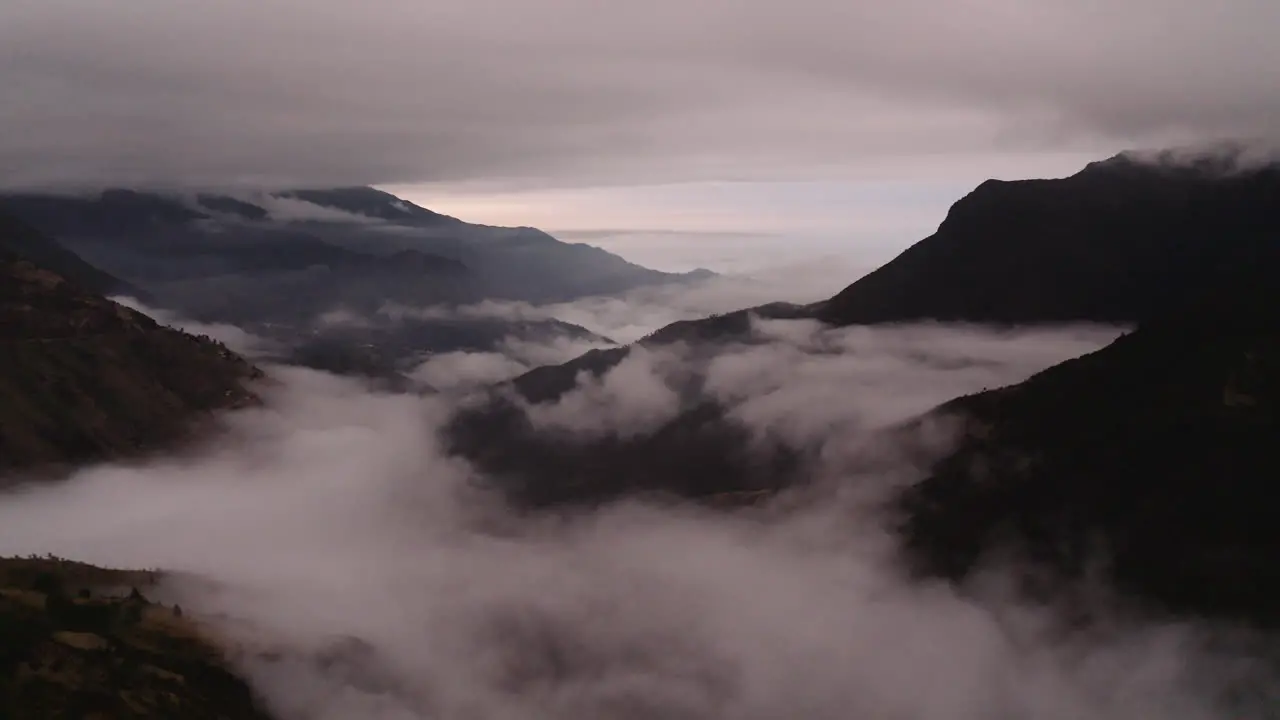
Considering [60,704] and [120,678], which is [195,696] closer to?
[120,678]

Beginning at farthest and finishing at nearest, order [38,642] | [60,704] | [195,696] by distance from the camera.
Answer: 1. [195,696]
2. [38,642]
3. [60,704]

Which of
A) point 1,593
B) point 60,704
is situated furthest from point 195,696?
point 1,593

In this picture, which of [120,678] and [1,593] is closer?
[120,678]

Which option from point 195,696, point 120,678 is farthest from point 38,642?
point 195,696

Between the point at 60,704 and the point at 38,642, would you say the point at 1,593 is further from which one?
the point at 60,704

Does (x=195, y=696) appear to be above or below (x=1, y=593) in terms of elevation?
below

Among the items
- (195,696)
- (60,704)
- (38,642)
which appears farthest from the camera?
(195,696)

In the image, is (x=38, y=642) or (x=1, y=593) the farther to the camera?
(x=1, y=593)

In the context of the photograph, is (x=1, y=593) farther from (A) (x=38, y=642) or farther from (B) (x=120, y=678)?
(B) (x=120, y=678)
